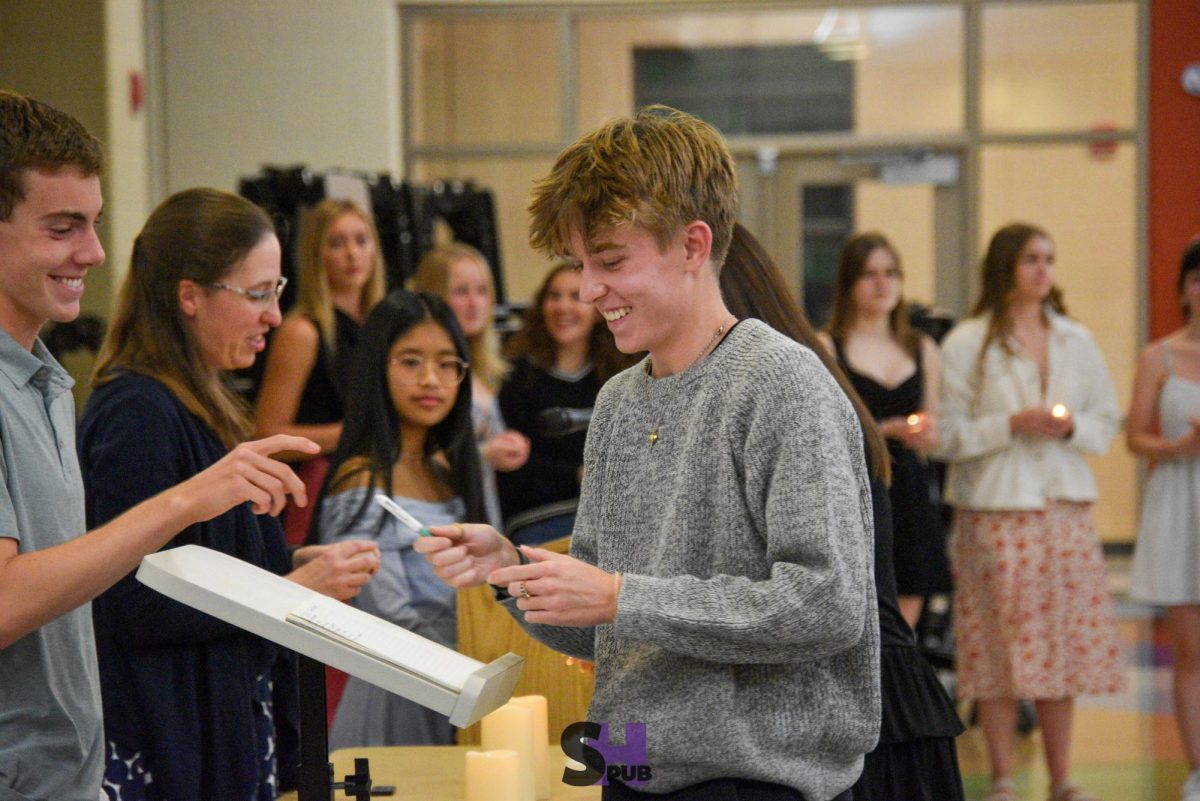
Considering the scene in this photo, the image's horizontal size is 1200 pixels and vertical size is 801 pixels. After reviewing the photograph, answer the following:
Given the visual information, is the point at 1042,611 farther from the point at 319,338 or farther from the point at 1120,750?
the point at 319,338

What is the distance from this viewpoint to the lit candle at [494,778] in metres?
2.02

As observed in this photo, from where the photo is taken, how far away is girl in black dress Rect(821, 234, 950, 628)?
4.61m

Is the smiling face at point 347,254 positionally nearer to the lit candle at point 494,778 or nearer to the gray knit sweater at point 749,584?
the lit candle at point 494,778

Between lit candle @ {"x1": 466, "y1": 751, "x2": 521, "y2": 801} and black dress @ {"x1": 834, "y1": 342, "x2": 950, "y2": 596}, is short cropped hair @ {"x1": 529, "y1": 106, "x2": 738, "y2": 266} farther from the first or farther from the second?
black dress @ {"x1": 834, "y1": 342, "x2": 950, "y2": 596}

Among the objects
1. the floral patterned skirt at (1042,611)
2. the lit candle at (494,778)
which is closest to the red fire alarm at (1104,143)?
the floral patterned skirt at (1042,611)

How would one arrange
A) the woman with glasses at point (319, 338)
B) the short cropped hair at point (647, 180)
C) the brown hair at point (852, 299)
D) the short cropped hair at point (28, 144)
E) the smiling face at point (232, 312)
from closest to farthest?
the short cropped hair at point (647, 180) < the short cropped hair at point (28, 144) < the smiling face at point (232, 312) < the woman with glasses at point (319, 338) < the brown hair at point (852, 299)

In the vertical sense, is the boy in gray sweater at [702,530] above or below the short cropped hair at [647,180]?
below

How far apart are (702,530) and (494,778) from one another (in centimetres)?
74

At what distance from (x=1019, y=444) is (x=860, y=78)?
470cm

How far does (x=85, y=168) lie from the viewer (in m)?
1.68

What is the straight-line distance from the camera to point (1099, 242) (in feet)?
27.8

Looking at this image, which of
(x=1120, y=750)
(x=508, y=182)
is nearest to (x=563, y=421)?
(x=1120, y=750)

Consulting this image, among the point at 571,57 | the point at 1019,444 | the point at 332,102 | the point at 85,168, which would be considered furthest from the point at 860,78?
the point at 85,168

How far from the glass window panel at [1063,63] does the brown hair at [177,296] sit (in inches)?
277
